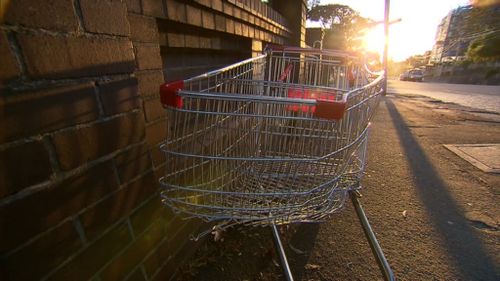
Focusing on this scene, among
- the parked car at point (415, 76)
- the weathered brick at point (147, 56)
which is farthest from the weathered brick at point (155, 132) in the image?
the parked car at point (415, 76)

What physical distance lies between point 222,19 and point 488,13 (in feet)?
141

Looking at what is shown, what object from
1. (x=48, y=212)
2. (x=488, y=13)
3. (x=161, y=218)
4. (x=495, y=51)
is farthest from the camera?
(x=488, y=13)

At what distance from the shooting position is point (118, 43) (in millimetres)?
1075

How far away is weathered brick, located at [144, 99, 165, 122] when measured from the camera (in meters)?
1.34

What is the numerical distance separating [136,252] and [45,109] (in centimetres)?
82

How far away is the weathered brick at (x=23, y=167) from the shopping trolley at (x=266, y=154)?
1.39ft

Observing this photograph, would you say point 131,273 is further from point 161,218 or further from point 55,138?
point 55,138

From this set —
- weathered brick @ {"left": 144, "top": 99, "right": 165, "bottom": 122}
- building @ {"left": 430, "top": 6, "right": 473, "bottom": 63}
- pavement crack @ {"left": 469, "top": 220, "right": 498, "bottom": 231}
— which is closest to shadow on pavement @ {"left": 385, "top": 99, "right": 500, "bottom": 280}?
pavement crack @ {"left": 469, "top": 220, "right": 498, "bottom": 231}

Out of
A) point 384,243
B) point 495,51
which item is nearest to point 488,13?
point 495,51

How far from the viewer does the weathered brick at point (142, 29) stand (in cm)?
124

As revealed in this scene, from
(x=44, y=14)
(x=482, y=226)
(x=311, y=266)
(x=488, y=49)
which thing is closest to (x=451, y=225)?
(x=482, y=226)

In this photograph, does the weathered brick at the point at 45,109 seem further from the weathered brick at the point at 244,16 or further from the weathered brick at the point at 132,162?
the weathered brick at the point at 244,16

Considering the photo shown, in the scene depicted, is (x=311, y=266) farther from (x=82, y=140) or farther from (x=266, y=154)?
(x=82, y=140)

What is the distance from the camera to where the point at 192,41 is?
1926 mm
